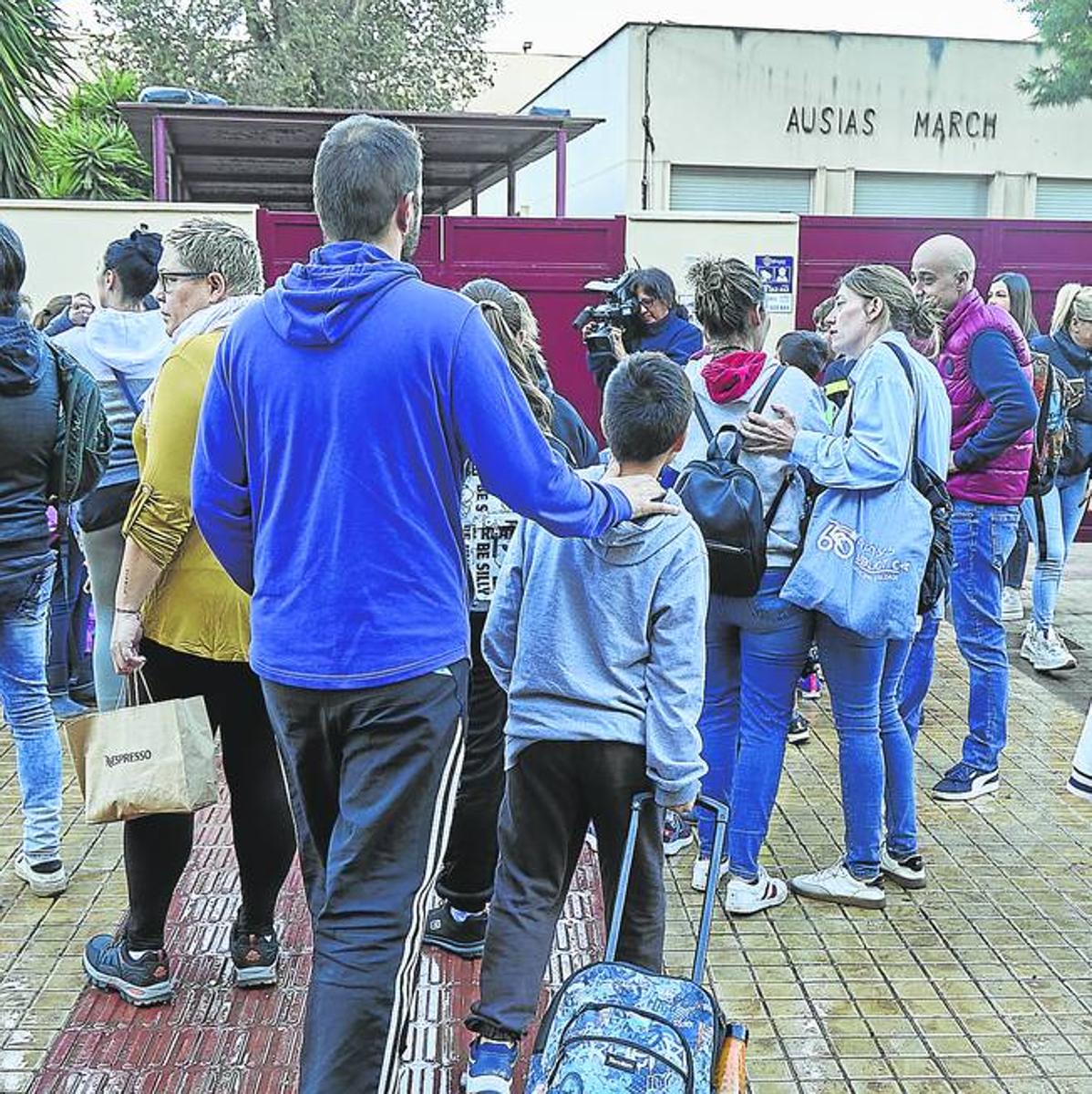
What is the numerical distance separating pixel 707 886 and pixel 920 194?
896 inches

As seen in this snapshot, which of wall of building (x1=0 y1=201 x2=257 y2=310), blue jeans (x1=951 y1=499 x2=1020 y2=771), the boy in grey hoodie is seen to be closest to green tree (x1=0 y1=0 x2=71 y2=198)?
wall of building (x1=0 y1=201 x2=257 y2=310)

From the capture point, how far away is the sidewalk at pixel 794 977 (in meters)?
3.43

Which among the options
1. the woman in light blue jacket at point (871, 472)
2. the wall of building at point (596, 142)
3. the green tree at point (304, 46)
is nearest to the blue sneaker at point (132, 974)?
the woman in light blue jacket at point (871, 472)

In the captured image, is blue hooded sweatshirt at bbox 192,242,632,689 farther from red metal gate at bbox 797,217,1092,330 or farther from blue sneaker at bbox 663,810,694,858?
red metal gate at bbox 797,217,1092,330

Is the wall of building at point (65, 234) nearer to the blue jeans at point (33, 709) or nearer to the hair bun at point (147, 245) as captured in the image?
the hair bun at point (147, 245)

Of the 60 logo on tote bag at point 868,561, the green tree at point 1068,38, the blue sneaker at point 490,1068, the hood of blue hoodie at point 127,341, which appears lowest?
the blue sneaker at point 490,1068

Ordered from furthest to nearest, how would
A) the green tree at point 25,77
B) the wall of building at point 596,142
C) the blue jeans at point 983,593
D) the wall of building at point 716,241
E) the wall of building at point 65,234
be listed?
the wall of building at point 596,142 < the green tree at point 25,77 < the wall of building at point 716,241 < the wall of building at point 65,234 < the blue jeans at point 983,593

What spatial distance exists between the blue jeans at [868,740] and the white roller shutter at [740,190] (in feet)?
62.4

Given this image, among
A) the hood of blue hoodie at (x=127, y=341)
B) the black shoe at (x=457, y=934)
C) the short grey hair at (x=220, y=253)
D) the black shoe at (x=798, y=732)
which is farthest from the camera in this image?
the black shoe at (x=798, y=732)

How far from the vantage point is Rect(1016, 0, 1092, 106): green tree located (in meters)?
16.7

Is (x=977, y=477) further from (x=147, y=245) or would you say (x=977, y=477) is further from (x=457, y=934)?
(x=147, y=245)

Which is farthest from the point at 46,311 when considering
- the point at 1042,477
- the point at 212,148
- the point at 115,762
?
the point at 212,148

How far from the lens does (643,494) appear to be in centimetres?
308

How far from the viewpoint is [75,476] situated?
4195 millimetres
